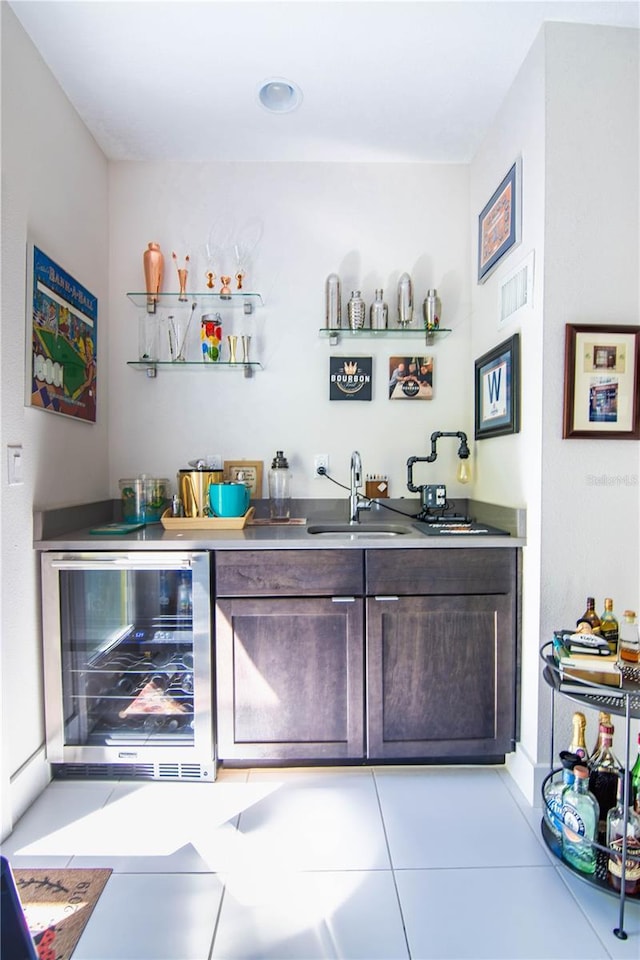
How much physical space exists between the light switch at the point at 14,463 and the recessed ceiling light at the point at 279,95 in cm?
166

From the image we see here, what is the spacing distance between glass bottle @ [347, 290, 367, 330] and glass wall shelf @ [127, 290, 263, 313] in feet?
1.49

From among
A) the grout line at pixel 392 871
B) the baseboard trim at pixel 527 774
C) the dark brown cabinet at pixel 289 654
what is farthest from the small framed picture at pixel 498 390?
the grout line at pixel 392 871

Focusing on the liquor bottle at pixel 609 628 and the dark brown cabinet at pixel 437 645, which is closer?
the liquor bottle at pixel 609 628

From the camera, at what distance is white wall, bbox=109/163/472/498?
96.8 inches

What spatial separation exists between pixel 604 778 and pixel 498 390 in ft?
4.54

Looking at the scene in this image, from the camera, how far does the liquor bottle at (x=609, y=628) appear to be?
4.66ft

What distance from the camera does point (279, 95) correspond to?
2023mm

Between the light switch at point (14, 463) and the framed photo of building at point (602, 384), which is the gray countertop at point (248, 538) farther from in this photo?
the framed photo of building at point (602, 384)

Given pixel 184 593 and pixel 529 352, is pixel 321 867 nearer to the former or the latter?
pixel 184 593

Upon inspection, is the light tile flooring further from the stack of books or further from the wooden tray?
the wooden tray

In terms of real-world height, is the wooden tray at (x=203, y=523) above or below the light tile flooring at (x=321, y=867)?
above

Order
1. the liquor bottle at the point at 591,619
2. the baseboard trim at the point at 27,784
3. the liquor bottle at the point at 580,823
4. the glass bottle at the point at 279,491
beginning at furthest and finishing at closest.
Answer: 1. the glass bottle at the point at 279,491
2. the baseboard trim at the point at 27,784
3. the liquor bottle at the point at 591,619
4. the liquor bottle at the point at 580,823

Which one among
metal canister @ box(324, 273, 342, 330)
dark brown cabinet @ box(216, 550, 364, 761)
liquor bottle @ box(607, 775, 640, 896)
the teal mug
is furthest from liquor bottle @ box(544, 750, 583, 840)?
metal canister @ box(324, 273, 342, 330)

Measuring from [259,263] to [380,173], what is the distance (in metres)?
0.74
